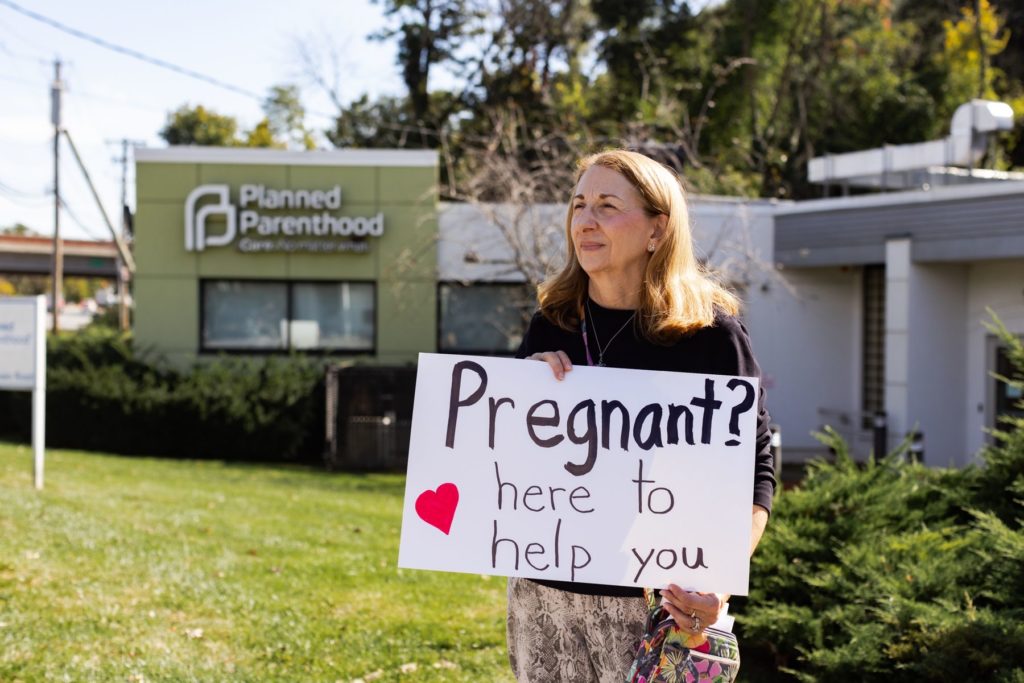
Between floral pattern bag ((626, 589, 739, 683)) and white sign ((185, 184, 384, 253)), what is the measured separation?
17452 mm

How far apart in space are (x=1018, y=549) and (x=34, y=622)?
4.92m

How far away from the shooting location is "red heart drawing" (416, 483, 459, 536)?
289 centimetres

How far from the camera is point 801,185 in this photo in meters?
30.4

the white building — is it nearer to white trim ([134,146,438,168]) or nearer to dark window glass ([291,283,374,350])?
white trim ([134,146,438,168])

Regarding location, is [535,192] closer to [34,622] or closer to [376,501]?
[376,501]

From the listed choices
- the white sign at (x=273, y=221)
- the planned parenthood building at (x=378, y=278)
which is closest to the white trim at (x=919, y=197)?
the planned parenthood building at (x=378, y=278)

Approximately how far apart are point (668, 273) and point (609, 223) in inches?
7.7

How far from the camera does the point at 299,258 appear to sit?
19.9m

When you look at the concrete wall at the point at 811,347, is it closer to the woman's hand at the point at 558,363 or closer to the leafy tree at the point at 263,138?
the woman's hand at the point at 558,363

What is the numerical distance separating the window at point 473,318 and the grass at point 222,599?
850cm

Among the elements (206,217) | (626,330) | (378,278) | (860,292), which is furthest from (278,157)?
(626,330)

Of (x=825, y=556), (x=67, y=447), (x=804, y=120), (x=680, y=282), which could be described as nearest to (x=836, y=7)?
(x=804, y=120)

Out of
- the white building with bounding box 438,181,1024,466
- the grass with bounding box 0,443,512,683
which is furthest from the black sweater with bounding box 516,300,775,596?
the white building with bounding box 438,181,1024,466

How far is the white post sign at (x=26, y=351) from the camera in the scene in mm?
11633
